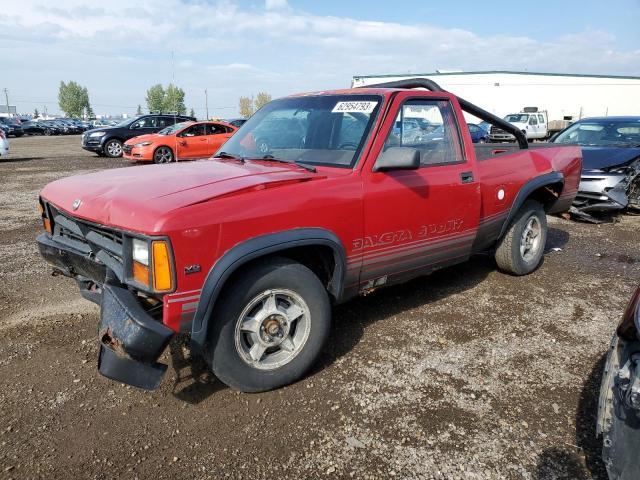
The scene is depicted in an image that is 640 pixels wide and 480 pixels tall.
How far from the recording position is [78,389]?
3.00m

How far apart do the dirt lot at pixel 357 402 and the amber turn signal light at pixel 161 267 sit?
82cm

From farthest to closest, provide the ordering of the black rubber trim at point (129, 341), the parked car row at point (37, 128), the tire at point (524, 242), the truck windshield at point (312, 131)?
the parked car row at point (37, 128) → the tire at point (524, 242) → the truck windshield at point (312, 131) → the black rubber trim at point (129, 341)

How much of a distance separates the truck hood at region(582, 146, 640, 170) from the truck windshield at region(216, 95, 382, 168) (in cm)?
554

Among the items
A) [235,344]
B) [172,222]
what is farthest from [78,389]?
[172,222]

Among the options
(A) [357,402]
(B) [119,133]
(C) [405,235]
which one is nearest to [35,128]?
(B) [119,133]

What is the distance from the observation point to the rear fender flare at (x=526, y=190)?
455 centimetres

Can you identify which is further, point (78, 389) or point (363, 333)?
point (363, 333)

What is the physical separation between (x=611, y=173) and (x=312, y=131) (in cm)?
583

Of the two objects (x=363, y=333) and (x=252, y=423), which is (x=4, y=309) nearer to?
(x=252, y=423)

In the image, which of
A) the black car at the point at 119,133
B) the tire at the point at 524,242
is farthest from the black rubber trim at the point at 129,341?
the black car at the point at 119,133

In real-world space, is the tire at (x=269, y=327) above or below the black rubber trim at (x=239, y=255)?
below

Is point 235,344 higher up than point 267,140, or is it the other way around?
point 267,140

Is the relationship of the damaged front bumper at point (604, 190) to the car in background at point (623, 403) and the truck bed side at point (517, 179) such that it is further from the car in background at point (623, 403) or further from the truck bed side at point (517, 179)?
the car in background at point (623, 403)

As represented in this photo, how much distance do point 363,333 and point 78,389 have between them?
6.56 feet
